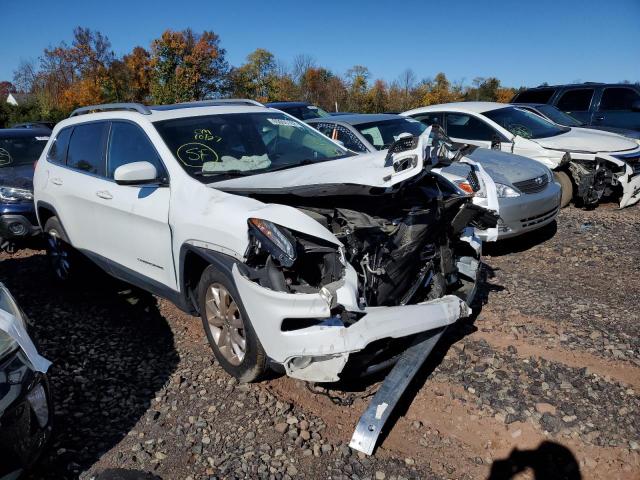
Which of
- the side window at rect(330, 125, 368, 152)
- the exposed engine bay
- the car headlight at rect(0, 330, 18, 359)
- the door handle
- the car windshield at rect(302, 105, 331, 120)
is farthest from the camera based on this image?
the car windshield at rect(302, 105, 331, 120)

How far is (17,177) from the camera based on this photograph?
276 inches

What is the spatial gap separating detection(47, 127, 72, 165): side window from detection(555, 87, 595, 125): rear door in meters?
10.4

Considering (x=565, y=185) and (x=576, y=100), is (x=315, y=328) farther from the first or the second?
(x=576, y=100)

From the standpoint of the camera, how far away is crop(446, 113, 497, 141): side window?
808 centimetres

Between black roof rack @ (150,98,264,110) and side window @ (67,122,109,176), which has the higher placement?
black roof rack @ (150,98,264,110)

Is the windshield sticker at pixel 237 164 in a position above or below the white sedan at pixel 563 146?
above

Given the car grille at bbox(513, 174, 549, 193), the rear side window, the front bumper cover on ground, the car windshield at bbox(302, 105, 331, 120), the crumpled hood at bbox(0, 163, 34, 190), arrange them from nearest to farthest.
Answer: the front bumper cover on ground < the car grille at bbox(513, 174, 549, 193) < the crumpled hood at bbox(0, 163, 34, 190) < the rear side window < the car windshield at bbox(302, 105, 331, 120)

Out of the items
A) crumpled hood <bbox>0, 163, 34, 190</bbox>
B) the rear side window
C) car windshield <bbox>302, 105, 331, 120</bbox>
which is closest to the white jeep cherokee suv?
crumpled hood <bbox>0, 163, 34, 190</bbox>

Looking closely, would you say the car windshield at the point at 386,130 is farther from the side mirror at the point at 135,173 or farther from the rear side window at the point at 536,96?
the rear side window at the point at 536,96

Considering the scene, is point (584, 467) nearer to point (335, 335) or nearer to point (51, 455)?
point (335, 335)

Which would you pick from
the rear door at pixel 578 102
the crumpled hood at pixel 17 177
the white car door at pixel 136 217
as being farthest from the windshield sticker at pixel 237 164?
the rear door at pixel 578 102

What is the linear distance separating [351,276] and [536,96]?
36.2 ft

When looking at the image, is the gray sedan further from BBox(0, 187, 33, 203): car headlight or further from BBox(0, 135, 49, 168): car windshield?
BBox(0, 135, 49, 168): car windshield

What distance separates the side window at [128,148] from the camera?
12.5ft
